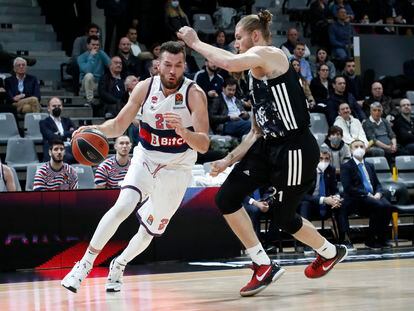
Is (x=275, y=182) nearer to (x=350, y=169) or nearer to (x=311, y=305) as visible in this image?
(x=311, y=305)

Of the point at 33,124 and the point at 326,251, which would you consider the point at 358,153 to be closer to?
the point at 33,124

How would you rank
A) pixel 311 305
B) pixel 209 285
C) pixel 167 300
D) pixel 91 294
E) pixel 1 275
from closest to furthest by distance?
pixel 311 305
pixel 167 300
pixel 91 294
pixel 209 285
pixel 1 275

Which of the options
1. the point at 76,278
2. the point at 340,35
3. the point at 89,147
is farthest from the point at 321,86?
the point at 76,278

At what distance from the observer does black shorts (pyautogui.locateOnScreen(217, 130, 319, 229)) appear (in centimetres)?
686

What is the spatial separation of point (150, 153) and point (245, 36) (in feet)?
4.00

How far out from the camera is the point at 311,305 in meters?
6.27

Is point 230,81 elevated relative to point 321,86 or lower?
elevated

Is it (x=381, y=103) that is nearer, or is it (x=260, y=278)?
(x=260, y=278)

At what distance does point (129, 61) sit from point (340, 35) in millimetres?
4998

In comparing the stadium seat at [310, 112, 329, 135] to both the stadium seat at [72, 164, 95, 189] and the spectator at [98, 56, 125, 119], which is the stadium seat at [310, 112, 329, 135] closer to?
the spectator at [98, 56, 125, 119]

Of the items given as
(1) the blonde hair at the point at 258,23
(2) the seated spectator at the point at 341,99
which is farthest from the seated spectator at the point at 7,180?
(2) the seated spectator at the point at 341,99

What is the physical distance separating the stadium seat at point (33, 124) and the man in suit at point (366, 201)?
4.43m

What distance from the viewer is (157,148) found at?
7301mm

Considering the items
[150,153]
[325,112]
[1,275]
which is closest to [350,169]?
[325,112]
